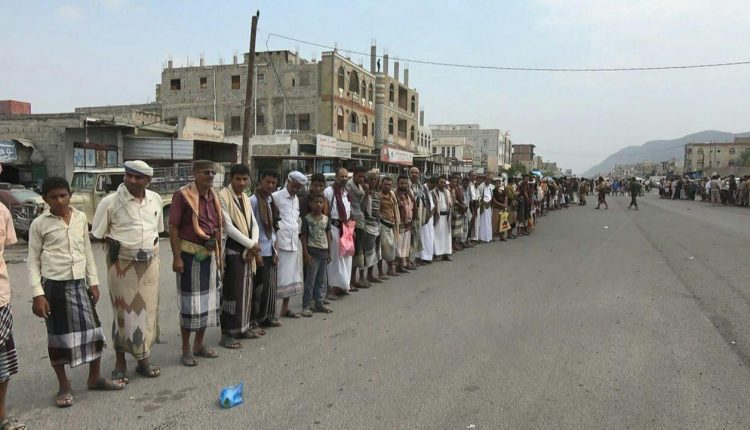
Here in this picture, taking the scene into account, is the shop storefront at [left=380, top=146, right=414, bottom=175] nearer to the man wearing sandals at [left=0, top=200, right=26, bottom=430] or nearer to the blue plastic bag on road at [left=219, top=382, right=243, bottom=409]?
the blue plastic bag on road at [left=219, top=382, right=243, bottom=409]

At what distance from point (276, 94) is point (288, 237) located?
40.3 metres

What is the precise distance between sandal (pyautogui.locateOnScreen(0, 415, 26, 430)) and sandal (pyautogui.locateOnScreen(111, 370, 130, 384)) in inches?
29.5

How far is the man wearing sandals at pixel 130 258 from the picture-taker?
4.02m

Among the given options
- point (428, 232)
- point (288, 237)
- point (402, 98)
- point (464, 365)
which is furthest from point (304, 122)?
point (464, 365)

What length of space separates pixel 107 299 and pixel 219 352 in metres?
2.88

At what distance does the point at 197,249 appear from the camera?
446 cm

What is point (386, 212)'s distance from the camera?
856cm

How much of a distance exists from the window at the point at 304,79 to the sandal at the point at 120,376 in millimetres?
40884

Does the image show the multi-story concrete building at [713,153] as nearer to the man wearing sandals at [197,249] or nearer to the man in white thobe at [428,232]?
the man in white thobe at [428,232]

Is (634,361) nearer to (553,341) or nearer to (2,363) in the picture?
(553,341)

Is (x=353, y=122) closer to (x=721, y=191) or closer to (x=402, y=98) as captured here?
(x=402, y=98)

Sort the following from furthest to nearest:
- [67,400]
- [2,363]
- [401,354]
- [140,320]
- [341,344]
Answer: [341,344], [401,354], [140,320], [67,400], [2,363]

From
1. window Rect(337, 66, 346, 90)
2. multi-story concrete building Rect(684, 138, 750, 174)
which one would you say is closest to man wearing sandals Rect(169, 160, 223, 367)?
window Rect(337, 66, 346, 90)

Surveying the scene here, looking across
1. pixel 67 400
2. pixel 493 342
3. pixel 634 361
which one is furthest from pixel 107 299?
pixel 634 361
